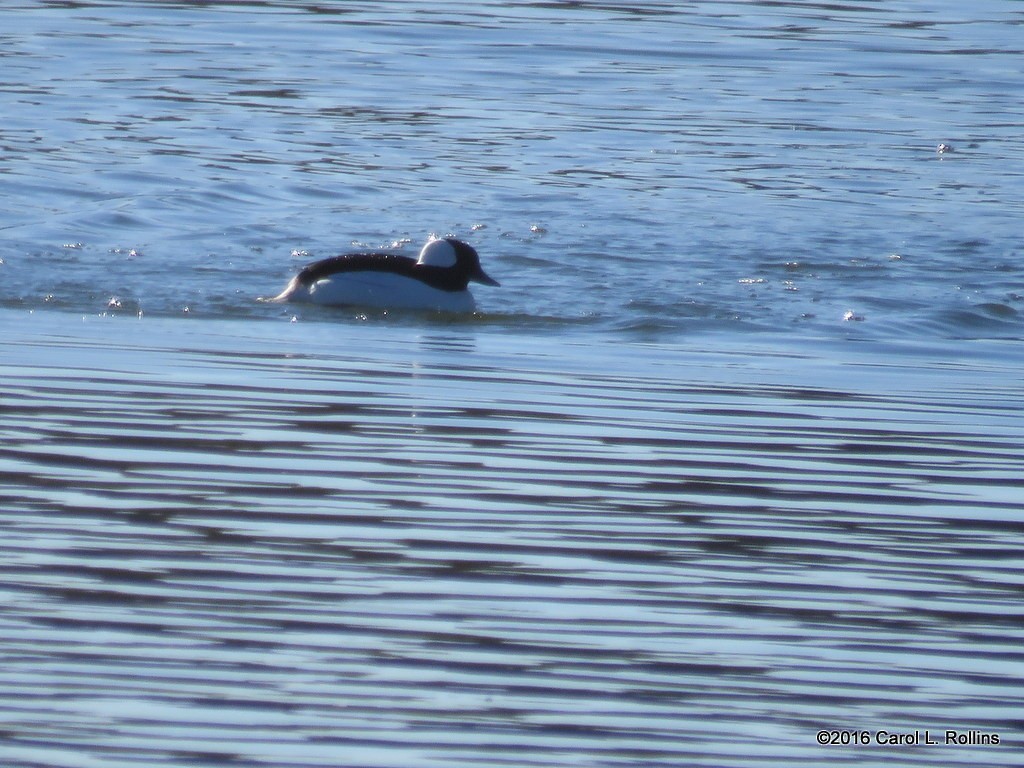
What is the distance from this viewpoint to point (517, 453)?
8.55 metres

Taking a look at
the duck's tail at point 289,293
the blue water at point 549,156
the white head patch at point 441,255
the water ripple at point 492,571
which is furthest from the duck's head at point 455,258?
the water ripple at point 492,571

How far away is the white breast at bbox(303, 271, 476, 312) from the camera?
540 inches

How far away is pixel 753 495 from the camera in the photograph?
7953 mm

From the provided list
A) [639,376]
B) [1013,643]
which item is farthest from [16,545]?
[639,376]

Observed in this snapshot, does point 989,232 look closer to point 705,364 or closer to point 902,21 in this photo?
point 705,364

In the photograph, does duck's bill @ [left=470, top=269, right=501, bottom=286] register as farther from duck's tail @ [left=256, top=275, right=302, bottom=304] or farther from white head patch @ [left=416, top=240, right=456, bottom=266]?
duck's tail @ [left=256, top=275, right=302, bottom=304]

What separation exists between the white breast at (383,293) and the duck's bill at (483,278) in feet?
1.58

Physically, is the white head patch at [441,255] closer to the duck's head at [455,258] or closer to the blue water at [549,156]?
the duck's head at [455,258]

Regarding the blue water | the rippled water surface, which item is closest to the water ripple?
the rippled water surface

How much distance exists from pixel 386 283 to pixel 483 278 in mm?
1032

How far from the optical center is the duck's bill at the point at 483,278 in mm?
14719

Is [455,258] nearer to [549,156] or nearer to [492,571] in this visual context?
[549,156]

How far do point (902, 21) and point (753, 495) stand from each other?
24.1m

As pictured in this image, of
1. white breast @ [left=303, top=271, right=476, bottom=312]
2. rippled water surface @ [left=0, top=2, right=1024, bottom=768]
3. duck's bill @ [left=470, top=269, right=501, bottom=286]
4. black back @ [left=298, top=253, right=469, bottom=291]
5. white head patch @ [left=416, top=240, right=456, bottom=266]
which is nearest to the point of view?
rippled water surface @ [left=0, top=2, right=1024, bottom=768]
